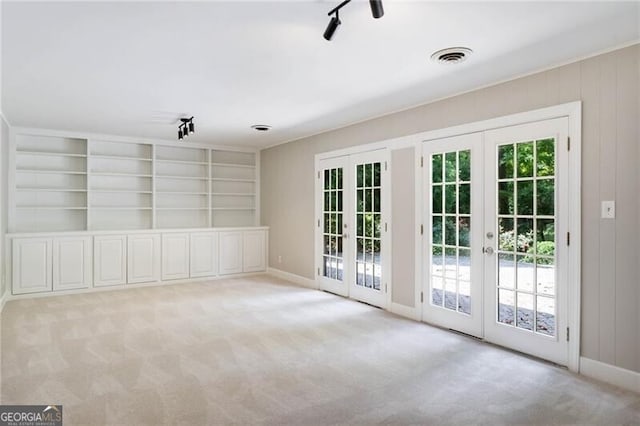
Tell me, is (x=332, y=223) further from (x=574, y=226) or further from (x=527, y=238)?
(x=574, y=226)

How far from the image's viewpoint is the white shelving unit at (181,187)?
23.1 feet

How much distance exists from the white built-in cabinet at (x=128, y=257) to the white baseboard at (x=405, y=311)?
135 inches

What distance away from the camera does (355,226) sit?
18.1 feet

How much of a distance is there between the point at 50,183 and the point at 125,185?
1.05m

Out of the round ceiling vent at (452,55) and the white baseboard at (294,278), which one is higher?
the round ceiling vent at (452,55)

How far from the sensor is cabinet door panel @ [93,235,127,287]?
6.06 m

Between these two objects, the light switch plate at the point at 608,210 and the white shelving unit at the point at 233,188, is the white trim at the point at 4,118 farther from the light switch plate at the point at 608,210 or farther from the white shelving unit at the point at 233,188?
the light switch plate at the point at 608,210

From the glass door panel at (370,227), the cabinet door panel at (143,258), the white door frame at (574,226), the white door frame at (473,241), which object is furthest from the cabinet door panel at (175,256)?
the white door frame at (574,226)

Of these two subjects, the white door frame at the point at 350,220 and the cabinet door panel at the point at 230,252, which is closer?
the white door frame at the point at 350,220

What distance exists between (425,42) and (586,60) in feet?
4.37

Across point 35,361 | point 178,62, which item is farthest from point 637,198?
point 35,361

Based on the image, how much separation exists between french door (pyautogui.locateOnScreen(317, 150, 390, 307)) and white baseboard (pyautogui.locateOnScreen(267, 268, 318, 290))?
0.23 metres

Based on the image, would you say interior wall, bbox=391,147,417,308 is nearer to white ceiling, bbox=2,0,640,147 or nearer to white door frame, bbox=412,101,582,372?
white ceiling, bbox=2,0,640,147

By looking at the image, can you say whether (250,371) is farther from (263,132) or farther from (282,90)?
(263,132)
